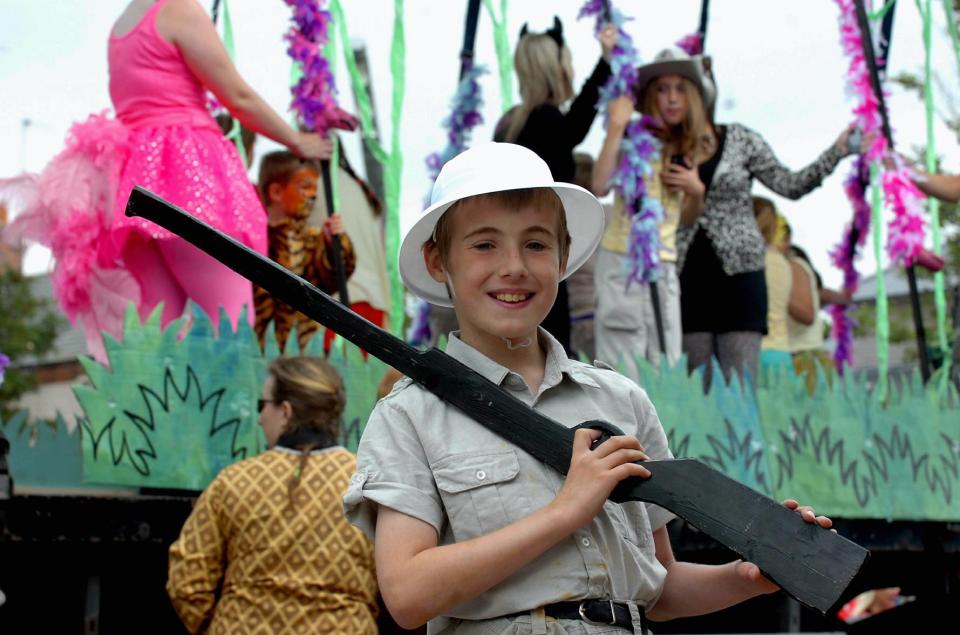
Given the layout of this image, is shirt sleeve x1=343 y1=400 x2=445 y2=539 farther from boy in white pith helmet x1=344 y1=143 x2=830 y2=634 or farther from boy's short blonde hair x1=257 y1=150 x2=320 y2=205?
boy's short blonde hair x1=257 y1=150 x2=320 y2=205

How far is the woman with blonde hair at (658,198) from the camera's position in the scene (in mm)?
4797

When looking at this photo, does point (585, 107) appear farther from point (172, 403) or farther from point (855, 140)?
point (172, 403)

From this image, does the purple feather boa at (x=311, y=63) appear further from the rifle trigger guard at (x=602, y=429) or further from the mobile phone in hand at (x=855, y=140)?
the rifle trigger guard at (x=602, y=429)

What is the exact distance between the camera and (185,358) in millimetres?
3605

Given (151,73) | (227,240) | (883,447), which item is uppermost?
(151,73)

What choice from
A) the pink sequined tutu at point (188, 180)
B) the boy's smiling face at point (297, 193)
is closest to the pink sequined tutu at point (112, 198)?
the pink sequined tutu at point (188, 180)

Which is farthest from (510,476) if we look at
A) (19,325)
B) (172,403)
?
(19,325)

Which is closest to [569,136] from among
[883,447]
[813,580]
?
[883,447]

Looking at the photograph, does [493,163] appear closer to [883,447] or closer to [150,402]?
[150,402]

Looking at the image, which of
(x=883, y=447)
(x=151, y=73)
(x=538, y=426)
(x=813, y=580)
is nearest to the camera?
(x=813, y=580)

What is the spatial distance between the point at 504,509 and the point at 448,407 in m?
0.16

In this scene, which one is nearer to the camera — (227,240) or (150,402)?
(227,240)

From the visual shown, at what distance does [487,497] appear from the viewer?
159 centimetres

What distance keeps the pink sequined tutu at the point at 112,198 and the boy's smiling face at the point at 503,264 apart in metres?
2.05
